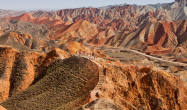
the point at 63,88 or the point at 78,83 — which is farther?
the point at 63,88

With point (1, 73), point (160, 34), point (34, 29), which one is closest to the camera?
point (1, 73)

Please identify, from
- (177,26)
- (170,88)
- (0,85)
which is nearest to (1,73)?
(0,85)

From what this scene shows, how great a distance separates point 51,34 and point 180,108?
107 m

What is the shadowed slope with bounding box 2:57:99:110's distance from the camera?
2050 cm

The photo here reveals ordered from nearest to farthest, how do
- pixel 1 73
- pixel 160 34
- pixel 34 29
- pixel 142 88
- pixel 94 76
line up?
pixel 94 76
pixel 142 88
pixel 1 73
pixel 160 34
pixel 34 29

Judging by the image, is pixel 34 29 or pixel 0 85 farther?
pixel 34 29

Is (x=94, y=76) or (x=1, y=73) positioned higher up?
(x=94, y=76)

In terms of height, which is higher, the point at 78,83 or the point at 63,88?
the point at 78,83

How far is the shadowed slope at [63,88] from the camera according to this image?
67.3 ft

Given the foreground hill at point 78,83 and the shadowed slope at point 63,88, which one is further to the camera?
the foreground hill at point 78,83

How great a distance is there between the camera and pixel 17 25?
4953 inches

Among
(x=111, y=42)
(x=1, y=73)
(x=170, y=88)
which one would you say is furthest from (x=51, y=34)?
(x=170, y=88)

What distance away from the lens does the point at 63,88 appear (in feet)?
72.1

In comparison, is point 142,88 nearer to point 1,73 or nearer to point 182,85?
point 182,85
